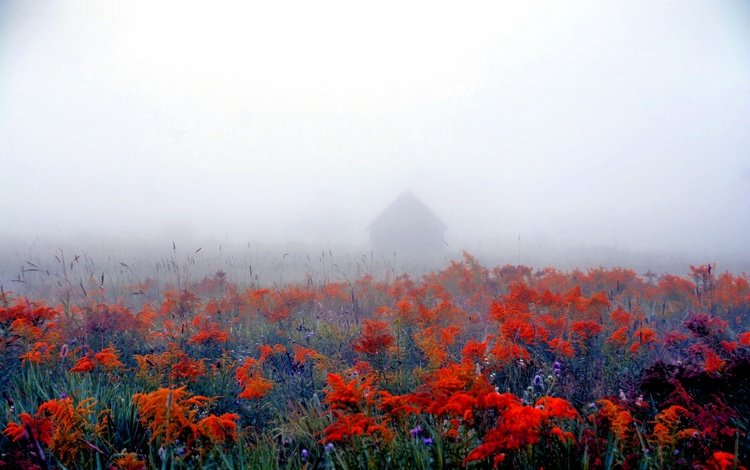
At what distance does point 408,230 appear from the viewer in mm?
35969

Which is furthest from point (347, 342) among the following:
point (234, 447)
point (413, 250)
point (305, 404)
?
point (413, 250)

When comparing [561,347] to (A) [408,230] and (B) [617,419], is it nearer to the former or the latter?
(B) [617,419]

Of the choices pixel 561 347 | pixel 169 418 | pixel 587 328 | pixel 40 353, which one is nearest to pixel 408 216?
pixel 561 347

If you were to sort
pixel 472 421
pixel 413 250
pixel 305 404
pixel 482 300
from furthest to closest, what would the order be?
pixel 413 250 → pixel 482 300 → pixel 305 404 → pixel 472 421

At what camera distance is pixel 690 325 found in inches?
176

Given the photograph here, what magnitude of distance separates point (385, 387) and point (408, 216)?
105ft

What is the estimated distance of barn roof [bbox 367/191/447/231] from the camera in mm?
36250

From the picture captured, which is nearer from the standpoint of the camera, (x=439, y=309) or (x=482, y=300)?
(x=439, y=309)

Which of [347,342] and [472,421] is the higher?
[472,421]

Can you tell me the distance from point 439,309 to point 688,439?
15.3 ft

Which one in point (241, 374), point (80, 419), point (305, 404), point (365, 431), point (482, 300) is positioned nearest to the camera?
point (365, 431)

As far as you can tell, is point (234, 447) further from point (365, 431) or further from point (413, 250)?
point (413, 250)

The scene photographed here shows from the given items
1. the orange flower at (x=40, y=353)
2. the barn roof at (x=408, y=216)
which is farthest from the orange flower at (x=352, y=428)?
the barn roof at (x=408, y=216)

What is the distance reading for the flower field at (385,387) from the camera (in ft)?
7.98
